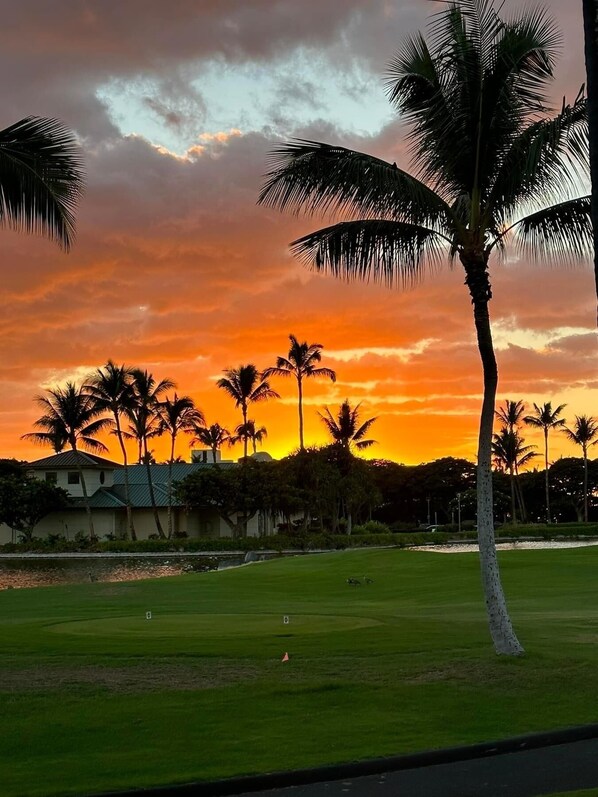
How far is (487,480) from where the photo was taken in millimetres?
14039

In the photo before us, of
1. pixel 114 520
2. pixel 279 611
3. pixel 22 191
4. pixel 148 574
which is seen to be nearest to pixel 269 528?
pixel 114 520

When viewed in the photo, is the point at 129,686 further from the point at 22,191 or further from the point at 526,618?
the point at 526,618

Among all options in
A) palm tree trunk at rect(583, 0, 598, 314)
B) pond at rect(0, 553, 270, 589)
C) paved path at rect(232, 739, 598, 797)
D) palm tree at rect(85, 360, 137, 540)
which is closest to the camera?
palm tree trunk at rect(583, 0, 598, 314)

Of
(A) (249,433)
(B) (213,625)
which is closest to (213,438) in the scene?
(A) (249,433)

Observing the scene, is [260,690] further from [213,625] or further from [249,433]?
[249,433]

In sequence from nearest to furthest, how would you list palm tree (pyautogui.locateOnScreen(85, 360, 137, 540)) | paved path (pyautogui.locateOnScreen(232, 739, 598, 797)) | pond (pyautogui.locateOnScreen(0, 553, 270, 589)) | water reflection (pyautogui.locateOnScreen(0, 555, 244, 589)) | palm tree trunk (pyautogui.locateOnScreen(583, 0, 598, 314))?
palm tree trunk (pyautogui.locateOnScreen(583, 0, 598, 314)), paved path (pyautogui.locateOnScreen(232, 739, 598, 797)), water reflection (pyautogui.locateOnScreen(0, 555, 244, 589)), pond (pyautogui.locateOnScreen(0, 553, 270, 589)), palm tree (pyautogui.locateOnScreen(85, 360, 137, 540))

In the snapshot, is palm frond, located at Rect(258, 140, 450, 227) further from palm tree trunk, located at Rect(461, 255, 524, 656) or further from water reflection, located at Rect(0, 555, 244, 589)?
water reflection, located at Rect(0, 555, 244, 589)

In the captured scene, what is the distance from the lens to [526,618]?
20.9 m

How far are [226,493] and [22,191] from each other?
5954cm

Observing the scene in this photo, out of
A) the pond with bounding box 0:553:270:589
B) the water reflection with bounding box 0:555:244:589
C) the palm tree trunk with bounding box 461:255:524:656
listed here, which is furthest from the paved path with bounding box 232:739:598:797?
the pond with bounding box 0:553:270:589

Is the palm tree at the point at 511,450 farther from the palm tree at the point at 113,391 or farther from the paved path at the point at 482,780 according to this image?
the paved path at the point at 482,780

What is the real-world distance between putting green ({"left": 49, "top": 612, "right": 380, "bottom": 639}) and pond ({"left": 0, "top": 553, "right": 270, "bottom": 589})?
25.9 metres

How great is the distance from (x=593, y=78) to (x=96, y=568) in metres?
53.8

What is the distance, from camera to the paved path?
8.26m
